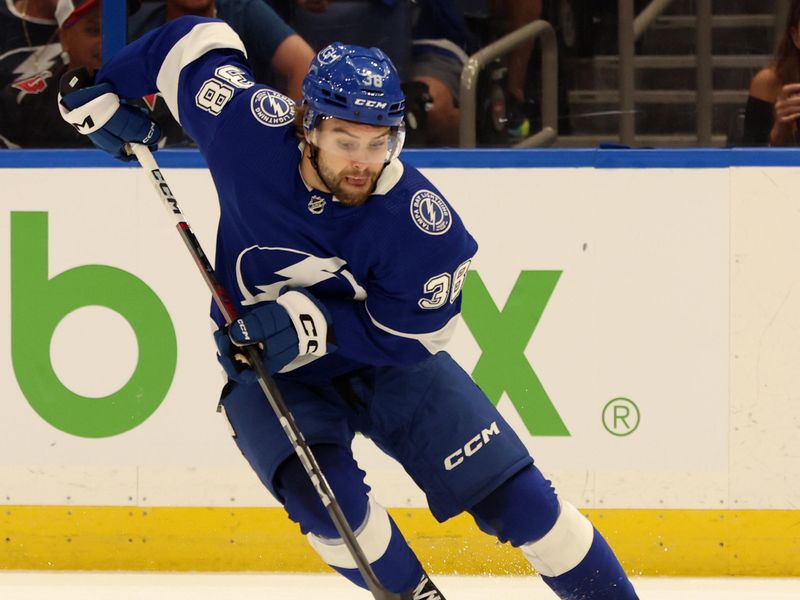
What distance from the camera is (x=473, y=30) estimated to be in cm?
363

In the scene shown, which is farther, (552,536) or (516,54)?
(516,54)

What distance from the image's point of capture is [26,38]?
3715 mm

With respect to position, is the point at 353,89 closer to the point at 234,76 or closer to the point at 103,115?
the point at 234,76

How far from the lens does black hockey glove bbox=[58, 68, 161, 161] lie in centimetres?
289

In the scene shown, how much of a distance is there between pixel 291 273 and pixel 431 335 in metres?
0.28

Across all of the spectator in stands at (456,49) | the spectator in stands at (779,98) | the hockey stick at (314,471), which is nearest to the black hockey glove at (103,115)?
the hockey stick at (314,471)

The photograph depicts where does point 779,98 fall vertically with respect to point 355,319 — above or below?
below

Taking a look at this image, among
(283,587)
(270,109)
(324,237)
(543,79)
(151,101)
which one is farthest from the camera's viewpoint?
(151,101)

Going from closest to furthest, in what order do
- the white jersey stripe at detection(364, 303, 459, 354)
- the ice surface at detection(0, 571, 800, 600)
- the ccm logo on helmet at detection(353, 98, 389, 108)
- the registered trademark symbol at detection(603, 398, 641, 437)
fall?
1. the ccm logo on helmet at detection(353, 98, 389, 108)
2. the white jersey stripe at detection(364, 303, 459, 354)
3. the ice surface at detection(0, 571, 800, 600)
4. the registered trademark symbol at detection(603, 398, 641, 437)

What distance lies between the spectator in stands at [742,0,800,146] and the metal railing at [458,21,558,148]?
48 centimetres

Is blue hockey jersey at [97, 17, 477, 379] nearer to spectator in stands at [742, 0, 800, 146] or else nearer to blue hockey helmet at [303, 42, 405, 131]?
blue hockey helmet at [303, 42, 405, 131]

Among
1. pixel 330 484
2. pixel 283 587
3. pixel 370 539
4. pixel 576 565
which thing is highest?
pixel 330 484

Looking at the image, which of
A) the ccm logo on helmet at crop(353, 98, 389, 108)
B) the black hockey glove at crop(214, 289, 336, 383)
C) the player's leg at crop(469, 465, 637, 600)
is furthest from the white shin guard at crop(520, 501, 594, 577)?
the ccm logo on helmet at crop(353, 98, 389, 108)

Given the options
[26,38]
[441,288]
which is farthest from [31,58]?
[441,288]
